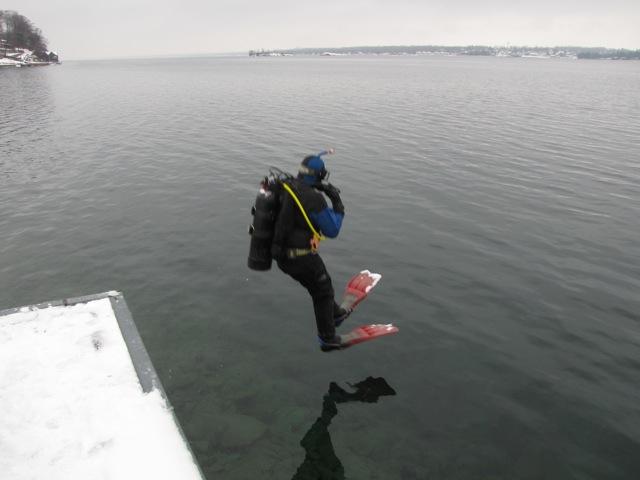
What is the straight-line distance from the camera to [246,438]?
6.17 metres

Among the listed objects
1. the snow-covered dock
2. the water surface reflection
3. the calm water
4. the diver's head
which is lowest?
the water surface reflection

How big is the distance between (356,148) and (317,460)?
63.5 feet

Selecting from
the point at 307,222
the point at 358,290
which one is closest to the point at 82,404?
the point at 307,222

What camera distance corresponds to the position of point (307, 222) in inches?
246

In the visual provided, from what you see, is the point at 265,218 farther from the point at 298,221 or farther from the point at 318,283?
the point at 318,283

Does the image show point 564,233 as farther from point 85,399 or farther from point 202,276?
point 85,399

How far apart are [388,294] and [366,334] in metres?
2.26

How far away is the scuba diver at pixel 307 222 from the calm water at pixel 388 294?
6.46 feet

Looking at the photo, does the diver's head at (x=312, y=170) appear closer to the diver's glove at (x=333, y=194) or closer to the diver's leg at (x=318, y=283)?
the diver's glove at (x=333, y=194)

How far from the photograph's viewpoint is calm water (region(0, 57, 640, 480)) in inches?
245

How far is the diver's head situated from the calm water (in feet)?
11.0

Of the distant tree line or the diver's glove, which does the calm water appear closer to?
the diver's glove

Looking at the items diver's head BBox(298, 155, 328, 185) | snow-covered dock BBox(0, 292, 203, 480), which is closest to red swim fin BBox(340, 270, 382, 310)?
diver's head BBox(298, 155, 328, 185)

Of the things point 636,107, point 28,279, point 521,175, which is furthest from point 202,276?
point 636,107
